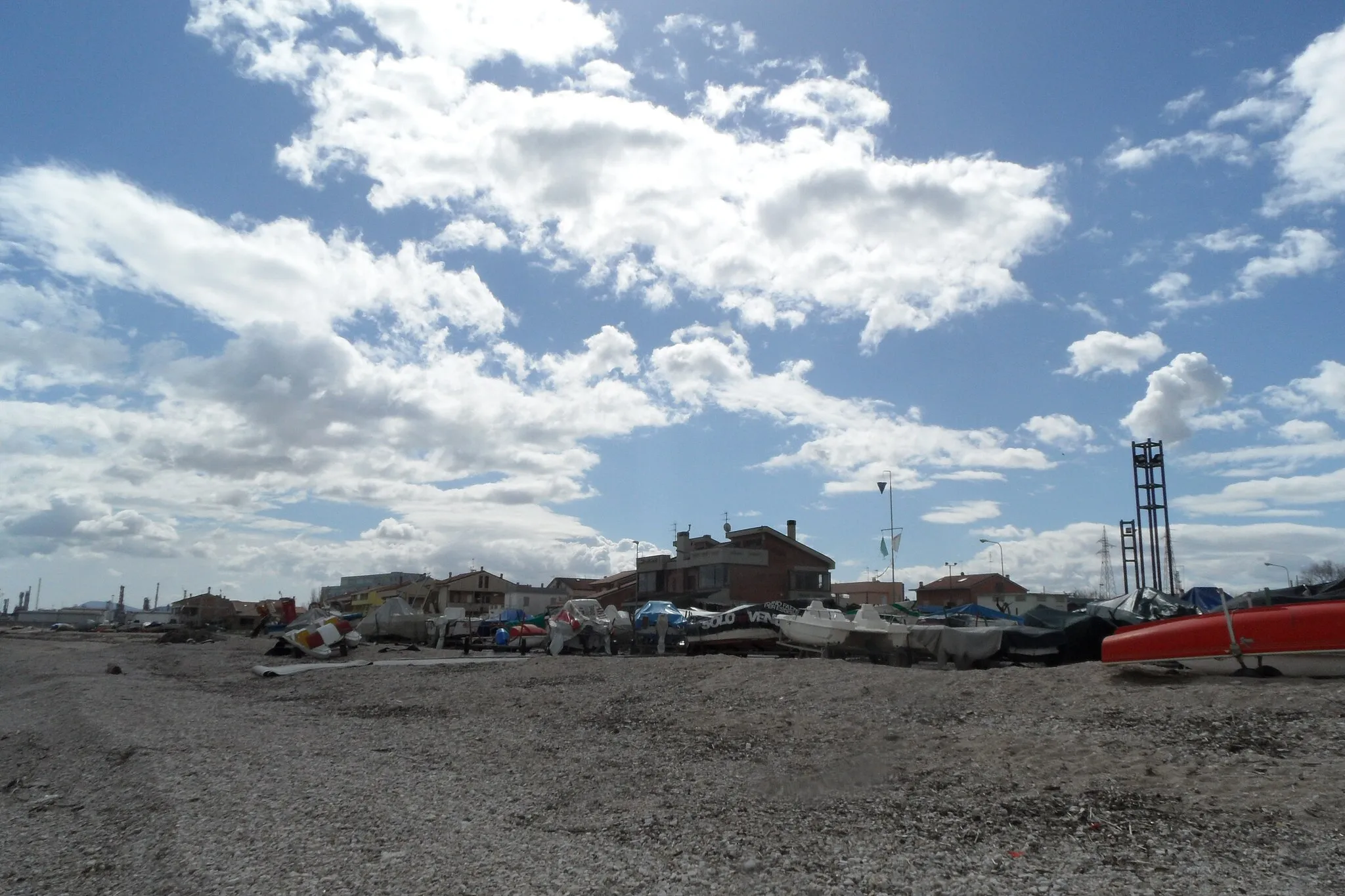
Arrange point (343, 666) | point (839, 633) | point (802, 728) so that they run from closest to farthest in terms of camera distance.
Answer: point (802, 728)
point (839, 633)
point (343, 666)

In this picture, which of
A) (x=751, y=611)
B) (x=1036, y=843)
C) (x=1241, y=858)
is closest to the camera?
(x=1241, y=858)

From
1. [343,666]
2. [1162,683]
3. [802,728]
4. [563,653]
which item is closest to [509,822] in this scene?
Result: [802,728]

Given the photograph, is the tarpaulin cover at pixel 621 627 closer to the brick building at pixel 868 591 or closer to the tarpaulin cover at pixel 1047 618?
the tarpaulin cover at pixel 1047 618

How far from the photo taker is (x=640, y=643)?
105ft

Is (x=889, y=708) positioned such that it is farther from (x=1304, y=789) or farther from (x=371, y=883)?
(x=371, y=883)

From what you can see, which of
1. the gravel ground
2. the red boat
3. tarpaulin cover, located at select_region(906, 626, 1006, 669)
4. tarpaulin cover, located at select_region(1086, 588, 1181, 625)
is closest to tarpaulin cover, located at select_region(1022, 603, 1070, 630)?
tarpaulin cover, located at select_region(1086, 588, 1181, 625)

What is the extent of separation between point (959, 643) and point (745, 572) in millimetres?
46636

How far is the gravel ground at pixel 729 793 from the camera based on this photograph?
6477 mm

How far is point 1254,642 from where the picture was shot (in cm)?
1244

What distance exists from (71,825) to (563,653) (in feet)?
75.8

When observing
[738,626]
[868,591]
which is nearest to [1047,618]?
[738,626]

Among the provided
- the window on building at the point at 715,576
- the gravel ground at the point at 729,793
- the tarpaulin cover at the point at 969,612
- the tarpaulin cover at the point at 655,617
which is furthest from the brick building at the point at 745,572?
the gravel ground at the point at 729,793

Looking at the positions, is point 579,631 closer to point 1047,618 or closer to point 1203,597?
point 1047,618

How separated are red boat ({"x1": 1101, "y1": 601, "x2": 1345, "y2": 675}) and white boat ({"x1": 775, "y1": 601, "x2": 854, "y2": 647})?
1020 cm
